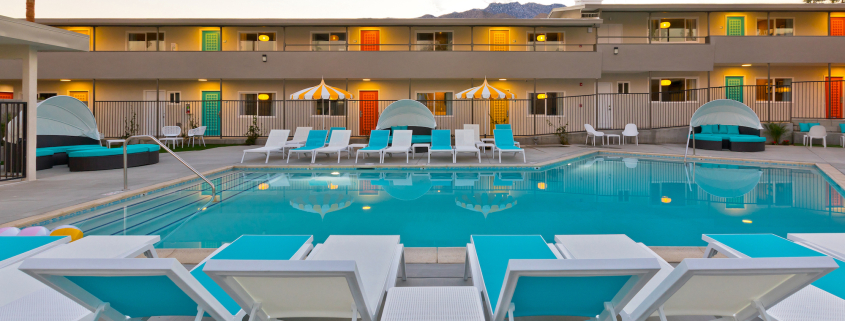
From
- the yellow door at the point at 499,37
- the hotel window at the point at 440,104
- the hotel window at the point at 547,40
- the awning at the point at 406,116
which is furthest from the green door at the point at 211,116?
the hotel window at the point at 547,40

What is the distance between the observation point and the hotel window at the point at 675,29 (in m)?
18.6

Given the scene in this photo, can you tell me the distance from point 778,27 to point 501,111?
12.3 m

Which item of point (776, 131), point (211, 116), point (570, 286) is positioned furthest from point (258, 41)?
point (776, 131)

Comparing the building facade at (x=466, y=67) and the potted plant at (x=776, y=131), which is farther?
the building facade at (x=466, y=67)

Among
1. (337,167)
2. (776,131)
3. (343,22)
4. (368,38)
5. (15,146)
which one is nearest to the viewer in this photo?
(15,146)

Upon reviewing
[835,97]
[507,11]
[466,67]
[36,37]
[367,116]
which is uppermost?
[507,11]

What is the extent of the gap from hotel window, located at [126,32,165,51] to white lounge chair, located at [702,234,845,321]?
21.4m

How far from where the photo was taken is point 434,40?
1872 centimetres

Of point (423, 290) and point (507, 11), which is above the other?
point (507, 11)

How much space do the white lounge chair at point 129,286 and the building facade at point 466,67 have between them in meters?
15.5

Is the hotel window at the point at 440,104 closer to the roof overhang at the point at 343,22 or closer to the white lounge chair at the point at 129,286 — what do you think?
the roof overhang at the point at 343,22

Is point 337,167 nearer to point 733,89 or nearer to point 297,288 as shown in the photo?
point 297,288

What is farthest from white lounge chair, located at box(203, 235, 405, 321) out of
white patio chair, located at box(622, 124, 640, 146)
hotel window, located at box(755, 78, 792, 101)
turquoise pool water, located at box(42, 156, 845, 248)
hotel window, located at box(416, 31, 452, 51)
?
hotel window, located at box(755, 78, 792, 101)

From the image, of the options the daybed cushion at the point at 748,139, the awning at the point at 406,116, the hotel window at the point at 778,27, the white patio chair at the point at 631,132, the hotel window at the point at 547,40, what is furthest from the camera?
the hotel window at the point at 547,40
